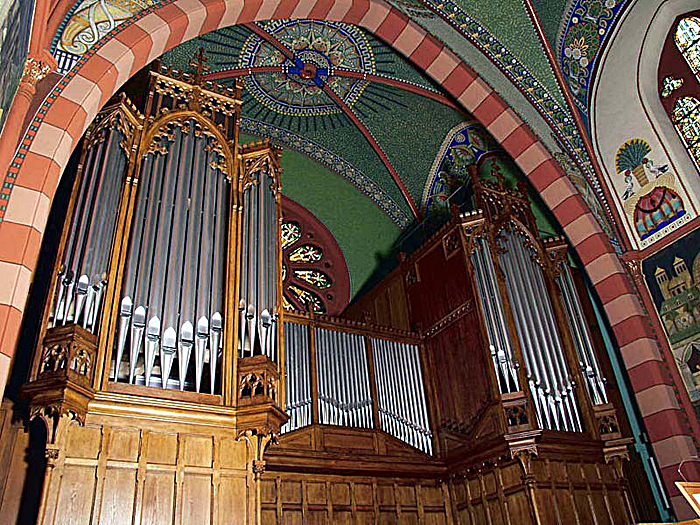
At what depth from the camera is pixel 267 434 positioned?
4.77m

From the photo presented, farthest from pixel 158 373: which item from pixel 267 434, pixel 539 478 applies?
pixel 539 478

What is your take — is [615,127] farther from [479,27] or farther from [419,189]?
[419,189]

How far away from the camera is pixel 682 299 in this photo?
249 inches

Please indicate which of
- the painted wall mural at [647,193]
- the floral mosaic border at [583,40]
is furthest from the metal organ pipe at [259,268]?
the painted wall mural at [647,193]

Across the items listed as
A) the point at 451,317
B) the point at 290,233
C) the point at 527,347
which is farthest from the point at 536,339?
the point at 290,233

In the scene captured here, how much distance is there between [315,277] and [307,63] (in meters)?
3.04

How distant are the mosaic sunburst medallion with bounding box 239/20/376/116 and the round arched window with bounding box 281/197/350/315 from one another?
150cm

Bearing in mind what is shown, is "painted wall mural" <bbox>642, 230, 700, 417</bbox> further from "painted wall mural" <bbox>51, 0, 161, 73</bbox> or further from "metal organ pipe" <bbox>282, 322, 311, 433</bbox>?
"painted wall mural" <bbox>51, 0, 161, 73</bbox>

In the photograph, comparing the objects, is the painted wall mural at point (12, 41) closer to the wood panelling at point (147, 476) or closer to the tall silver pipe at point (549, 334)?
the wood panelling at point (147, 476)

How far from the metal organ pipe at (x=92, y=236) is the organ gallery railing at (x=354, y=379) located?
221cm

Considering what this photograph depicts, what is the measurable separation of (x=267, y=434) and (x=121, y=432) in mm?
1054

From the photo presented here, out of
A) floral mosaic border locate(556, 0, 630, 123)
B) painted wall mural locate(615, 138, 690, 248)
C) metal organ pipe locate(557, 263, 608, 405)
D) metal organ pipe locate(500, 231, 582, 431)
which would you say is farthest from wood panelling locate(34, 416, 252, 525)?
floral mosaic border locate(556, 0, 630, 123)

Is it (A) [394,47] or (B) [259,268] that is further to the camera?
(A) [394,47]

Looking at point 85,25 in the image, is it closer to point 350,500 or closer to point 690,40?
point 350,500
